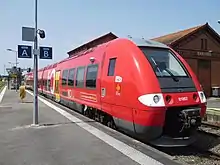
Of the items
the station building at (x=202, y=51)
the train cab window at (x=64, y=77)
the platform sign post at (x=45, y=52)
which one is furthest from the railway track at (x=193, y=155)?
the station building at (x=202, y=51)

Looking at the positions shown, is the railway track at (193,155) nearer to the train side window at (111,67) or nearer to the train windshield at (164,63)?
the train windshield at (164,63)

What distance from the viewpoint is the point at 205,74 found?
35125mm

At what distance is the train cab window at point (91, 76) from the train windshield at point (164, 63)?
2883 millimetres

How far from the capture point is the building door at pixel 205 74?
3481 cm

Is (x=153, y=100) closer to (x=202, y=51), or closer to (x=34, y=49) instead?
(x=34, y=49)

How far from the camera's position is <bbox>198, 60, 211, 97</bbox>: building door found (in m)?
34.8

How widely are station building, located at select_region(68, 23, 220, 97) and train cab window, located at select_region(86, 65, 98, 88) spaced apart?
21757 mm

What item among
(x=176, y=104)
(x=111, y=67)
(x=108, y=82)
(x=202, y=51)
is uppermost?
(x=202, y=51)

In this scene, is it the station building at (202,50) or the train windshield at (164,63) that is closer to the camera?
the train windshield at (164,63)

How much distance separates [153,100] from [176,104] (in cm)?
62

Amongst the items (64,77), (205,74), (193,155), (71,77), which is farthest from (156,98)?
(205,74)

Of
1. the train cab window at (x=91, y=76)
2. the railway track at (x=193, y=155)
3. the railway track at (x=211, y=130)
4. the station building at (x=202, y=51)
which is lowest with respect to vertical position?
the railway track at (x=193, y=155)

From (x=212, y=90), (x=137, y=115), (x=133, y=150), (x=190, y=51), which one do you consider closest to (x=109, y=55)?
(x=137, y=115)

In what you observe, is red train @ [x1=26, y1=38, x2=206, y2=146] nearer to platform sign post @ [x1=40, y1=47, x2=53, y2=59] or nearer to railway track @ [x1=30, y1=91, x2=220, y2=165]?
railway track @ [x1=30, y1=91, x2=220, y2=165]
